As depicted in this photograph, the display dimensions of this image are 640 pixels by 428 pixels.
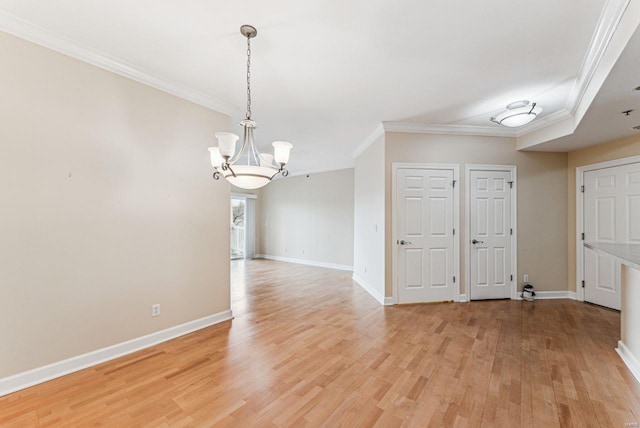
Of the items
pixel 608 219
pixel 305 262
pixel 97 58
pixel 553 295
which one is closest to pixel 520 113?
pixel 608 219

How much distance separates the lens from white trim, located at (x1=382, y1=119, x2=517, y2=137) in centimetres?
403

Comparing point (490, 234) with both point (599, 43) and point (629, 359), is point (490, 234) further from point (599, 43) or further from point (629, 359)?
point (599, 43)

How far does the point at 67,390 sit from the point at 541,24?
14.9ft

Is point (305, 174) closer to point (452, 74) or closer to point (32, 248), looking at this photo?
point (452, 74)

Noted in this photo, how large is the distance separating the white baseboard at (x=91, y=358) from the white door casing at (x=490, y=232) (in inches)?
158

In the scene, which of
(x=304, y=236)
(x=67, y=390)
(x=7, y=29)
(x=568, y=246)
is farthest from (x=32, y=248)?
(x=568, y=246)

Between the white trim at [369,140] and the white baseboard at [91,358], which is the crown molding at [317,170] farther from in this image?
the white baseboard at [91,358]

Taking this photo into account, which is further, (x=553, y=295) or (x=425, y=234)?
(x=553, y=295)

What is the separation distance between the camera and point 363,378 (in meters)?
2.18

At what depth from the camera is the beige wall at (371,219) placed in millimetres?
4234

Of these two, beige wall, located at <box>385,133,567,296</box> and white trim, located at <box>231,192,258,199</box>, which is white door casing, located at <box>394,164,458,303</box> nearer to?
beige wall, located at <box>385,133,567,296</box>

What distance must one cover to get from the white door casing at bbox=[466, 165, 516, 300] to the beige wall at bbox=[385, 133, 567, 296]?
5.3 inches

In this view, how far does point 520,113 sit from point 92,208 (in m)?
4.56

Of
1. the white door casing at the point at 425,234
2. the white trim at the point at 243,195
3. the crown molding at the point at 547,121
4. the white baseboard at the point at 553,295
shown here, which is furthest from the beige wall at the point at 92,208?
the white trim at the point at 243,195
